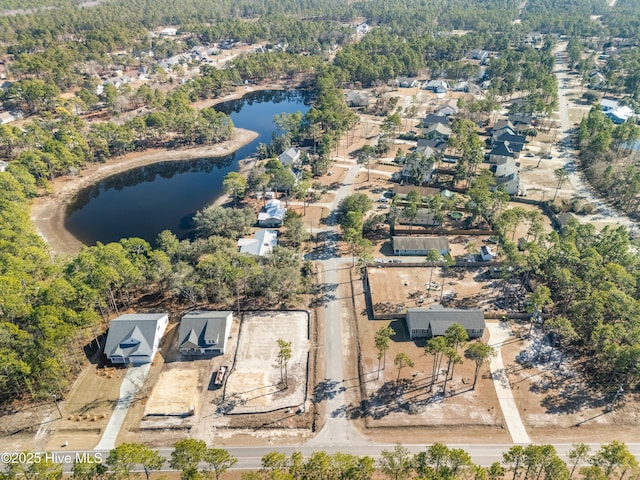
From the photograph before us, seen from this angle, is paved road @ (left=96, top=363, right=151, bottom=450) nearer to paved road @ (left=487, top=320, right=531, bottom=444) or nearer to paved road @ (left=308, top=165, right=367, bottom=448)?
paved road @ (left=308, top=165, right=367, bottom=448)

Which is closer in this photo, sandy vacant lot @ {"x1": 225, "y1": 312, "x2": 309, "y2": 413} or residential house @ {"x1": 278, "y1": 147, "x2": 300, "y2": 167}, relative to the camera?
sandy vacant lot @ {"x1": 225, "y1": 312, "x2": 309, "y2": 413}

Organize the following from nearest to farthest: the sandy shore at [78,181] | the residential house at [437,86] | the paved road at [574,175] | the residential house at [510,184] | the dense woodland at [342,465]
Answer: the dense woodland at [342,465], the sandy shore at [78,181], the paved road at [574,175], the residential house at [510,184], the residential house at [437,86]

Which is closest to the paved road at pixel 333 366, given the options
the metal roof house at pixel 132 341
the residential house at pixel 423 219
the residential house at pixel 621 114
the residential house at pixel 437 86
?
the residential house at pixel 423 219

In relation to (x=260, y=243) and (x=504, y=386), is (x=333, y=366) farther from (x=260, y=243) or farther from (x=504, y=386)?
(x=260, y=243)

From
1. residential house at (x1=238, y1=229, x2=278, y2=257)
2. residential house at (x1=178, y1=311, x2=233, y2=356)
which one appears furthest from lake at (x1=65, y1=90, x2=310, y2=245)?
residential house at (x1=178, y1=311, x2=233, y2=356)

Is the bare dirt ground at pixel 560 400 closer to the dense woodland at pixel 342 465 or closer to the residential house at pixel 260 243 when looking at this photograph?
the dense woodland at pixel 342 465

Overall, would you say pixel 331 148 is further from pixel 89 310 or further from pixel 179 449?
pixel 179 449

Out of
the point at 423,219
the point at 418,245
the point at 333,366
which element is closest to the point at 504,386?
the point at 333,366
